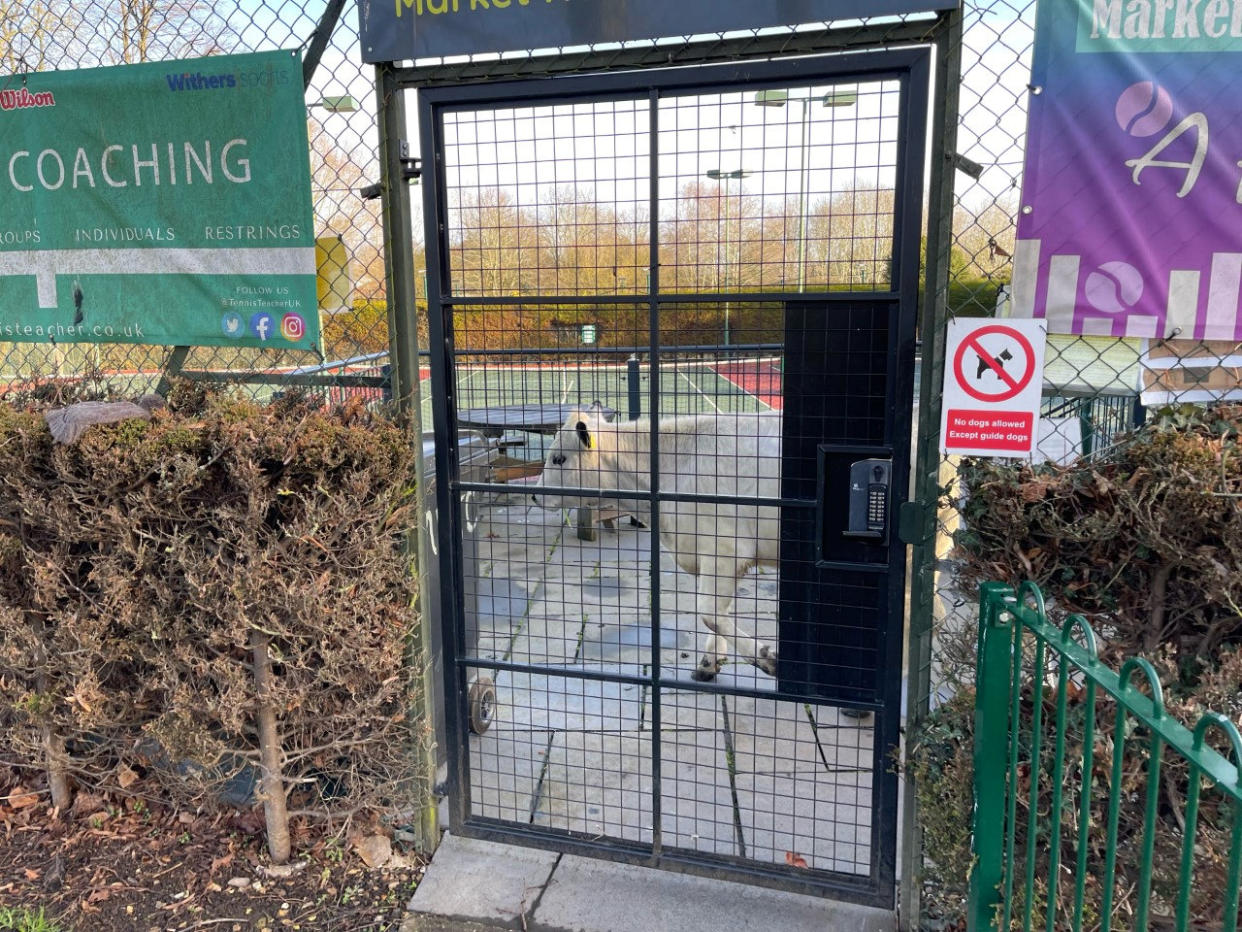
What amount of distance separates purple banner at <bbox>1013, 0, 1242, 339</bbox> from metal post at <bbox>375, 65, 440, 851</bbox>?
6.60ft

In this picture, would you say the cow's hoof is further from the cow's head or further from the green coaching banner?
the green coaching banner

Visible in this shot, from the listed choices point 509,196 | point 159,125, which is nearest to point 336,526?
point 509,196

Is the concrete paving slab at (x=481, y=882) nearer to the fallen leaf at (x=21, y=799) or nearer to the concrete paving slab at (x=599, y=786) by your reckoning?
the concrete paving slab at (x=599, y=786)

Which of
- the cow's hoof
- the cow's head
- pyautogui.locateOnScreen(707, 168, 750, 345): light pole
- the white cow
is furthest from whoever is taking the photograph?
the cow's head

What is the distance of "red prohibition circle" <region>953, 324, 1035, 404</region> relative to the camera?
7.83 feet

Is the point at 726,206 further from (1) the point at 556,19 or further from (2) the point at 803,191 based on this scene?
(1) the point at 556,19

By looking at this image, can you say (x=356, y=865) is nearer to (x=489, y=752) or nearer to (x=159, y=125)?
(x=489, y=752)

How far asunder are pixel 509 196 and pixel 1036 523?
1991 mm

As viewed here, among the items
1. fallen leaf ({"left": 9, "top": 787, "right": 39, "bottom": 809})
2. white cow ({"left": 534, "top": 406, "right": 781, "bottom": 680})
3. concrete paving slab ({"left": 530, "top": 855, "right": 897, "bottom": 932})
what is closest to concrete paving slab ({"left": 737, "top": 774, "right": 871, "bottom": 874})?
concrete paving slab ({"left": 530, "top": 855, "right": 897, "bottom": 932})

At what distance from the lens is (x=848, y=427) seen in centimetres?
280

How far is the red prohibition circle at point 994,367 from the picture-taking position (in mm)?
2387

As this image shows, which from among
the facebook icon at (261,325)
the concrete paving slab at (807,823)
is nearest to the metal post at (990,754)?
the concrete paving slab at (807,823)

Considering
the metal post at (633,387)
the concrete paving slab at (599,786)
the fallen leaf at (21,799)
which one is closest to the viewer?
the concrete paving slab at (599,786)

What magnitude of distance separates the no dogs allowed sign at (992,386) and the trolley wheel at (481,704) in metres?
2.24
